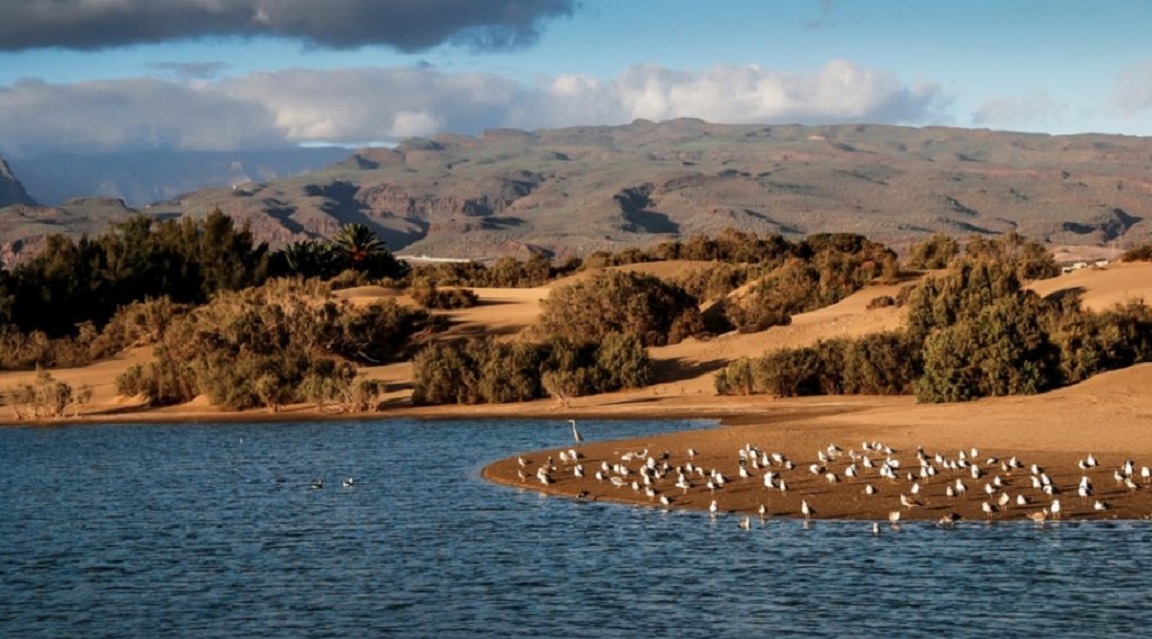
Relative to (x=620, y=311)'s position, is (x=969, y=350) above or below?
below

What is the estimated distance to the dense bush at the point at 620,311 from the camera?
177ft

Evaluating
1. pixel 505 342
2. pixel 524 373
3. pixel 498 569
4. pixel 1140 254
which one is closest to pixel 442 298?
pixel 505 342

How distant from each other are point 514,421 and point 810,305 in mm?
19376

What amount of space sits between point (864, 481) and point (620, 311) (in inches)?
1115

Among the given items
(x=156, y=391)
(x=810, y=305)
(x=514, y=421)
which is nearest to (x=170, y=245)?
(x=156, y=391)

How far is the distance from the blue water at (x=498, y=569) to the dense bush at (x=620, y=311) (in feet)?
78.0

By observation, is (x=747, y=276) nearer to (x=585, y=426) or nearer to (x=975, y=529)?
(x=585, y=426)

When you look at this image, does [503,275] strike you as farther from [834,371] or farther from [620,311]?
[834,371]

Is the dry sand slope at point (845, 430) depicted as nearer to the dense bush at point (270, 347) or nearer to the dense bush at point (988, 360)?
the dense bush at point (270, 347)

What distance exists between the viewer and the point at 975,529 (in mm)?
22688

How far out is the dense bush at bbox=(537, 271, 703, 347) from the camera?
53.8 meters

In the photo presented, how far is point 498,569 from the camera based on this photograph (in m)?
21.0

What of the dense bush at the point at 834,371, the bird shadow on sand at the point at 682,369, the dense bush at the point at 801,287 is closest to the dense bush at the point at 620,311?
the dense bush at the point at 801,287

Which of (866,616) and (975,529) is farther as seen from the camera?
(975,529)
